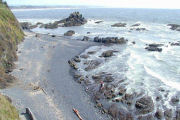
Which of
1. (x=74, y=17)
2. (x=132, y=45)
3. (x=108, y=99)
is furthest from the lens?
(x=74, y=17)

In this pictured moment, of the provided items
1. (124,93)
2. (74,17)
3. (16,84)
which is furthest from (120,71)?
(74,17)

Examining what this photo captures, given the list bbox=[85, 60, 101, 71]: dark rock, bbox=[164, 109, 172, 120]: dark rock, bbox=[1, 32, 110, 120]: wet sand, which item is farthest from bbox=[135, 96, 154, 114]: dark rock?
bbox=[85, 60, 101, 71]: dark rock

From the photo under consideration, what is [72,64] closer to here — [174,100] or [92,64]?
[92,64]

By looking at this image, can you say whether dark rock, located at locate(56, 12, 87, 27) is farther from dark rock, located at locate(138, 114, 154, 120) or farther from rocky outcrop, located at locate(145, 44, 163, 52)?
dark rock, located at locate(138, 114, 154, 120)

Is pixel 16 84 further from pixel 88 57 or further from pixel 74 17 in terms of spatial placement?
pixel 74 17

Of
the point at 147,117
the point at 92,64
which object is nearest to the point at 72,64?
the point at 92,64
